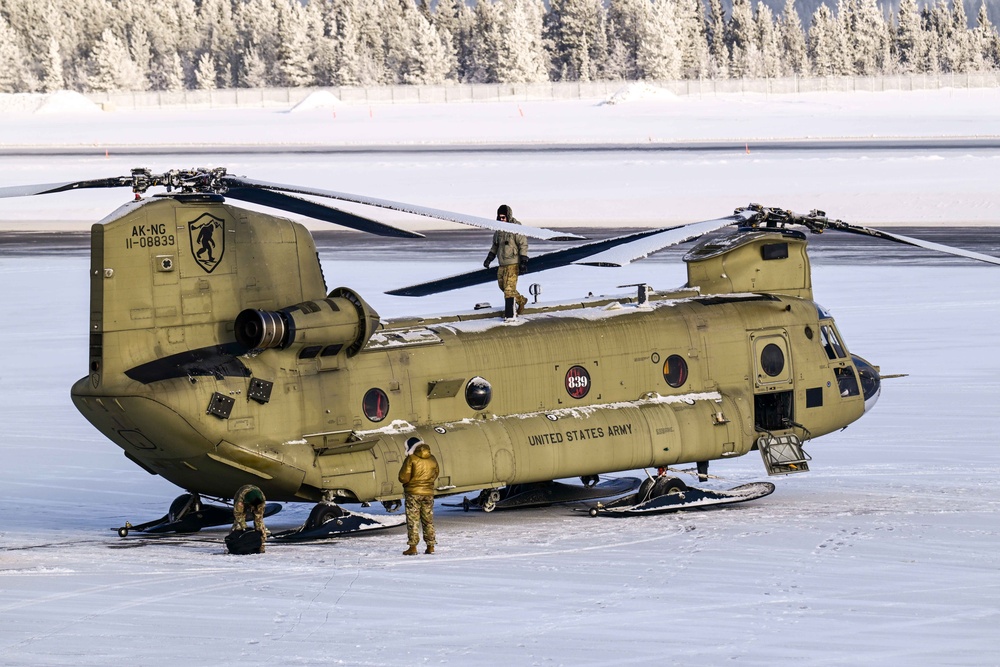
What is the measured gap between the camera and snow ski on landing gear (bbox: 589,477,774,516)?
19.1 metres

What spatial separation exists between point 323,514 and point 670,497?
182 inches

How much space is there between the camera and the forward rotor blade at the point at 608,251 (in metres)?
16.1

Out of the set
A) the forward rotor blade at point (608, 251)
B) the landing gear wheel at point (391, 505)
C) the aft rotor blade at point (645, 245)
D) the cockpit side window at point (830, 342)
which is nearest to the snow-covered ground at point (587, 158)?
the cockpit side window at point (830, 342)

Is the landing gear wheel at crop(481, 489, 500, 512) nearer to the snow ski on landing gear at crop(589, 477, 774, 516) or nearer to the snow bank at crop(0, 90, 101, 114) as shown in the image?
the snow ski on landing gear at crop(589, 477, 774, 516)

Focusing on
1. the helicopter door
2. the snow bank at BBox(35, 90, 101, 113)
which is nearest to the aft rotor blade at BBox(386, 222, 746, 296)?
the helicopter door

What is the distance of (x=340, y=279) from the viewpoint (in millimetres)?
40781

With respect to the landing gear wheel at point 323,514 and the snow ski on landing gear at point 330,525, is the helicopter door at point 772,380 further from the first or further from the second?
the landing gear wheel at point 323,514

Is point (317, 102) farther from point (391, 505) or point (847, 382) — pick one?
point (391, 505)

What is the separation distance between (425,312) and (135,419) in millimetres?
17272

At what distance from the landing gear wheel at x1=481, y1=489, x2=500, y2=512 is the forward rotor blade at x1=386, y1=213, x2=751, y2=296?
2.61 metres

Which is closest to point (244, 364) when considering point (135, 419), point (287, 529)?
point (135, 419)

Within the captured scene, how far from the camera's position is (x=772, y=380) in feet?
67.3

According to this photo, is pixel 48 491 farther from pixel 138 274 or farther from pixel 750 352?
pixel 750 352

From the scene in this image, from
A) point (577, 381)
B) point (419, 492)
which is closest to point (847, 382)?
point (577, 381)
